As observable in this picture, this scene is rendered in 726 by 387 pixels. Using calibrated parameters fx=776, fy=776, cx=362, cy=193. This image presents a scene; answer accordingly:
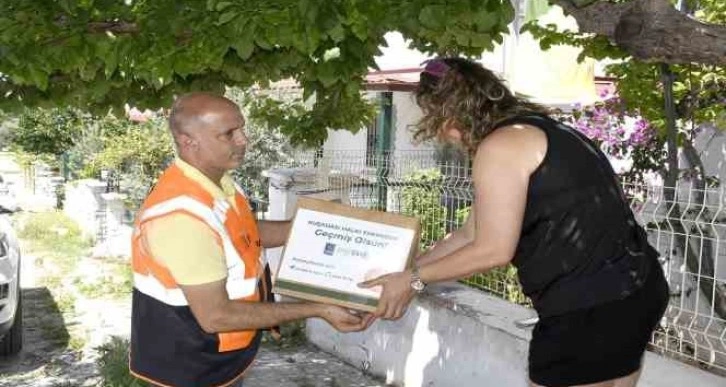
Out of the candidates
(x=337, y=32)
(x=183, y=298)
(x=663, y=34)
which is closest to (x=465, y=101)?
(x=337, y=32)

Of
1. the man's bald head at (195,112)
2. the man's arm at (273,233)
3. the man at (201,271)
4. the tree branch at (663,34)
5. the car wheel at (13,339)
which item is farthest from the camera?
the car wheel at (13,339)

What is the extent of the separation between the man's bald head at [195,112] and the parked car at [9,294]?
3829mm

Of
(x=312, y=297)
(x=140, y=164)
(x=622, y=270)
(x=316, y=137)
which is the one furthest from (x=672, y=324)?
(x=140, y=164)

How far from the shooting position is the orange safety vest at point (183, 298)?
257 centimetres

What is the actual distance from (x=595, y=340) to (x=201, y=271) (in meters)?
1.24

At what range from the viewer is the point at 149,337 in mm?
2699

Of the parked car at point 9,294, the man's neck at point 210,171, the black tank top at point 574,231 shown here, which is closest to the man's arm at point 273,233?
the man's neck at point 210,171

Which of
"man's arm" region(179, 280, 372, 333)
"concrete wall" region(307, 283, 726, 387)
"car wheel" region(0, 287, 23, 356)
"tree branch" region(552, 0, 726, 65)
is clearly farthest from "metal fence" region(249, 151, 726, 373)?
"car wheel" region(0, 287, 23, 356)

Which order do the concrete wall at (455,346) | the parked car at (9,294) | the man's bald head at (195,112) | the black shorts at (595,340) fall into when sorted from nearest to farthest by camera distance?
1. the black shorts at (595,340)
2. the man's bald head at (195,112)
3. the concrete wall at (455,346)
4. the parked car at (9,294)

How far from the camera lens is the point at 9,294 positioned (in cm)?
587

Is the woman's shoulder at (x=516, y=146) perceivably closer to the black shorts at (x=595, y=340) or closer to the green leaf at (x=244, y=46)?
the black shorts at (x=595, y=340)

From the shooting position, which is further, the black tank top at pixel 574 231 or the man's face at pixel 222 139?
the man's face at pixel 222 139

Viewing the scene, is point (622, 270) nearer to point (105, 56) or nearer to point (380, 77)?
point (105, 56)

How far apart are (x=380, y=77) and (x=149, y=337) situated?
463 inches
